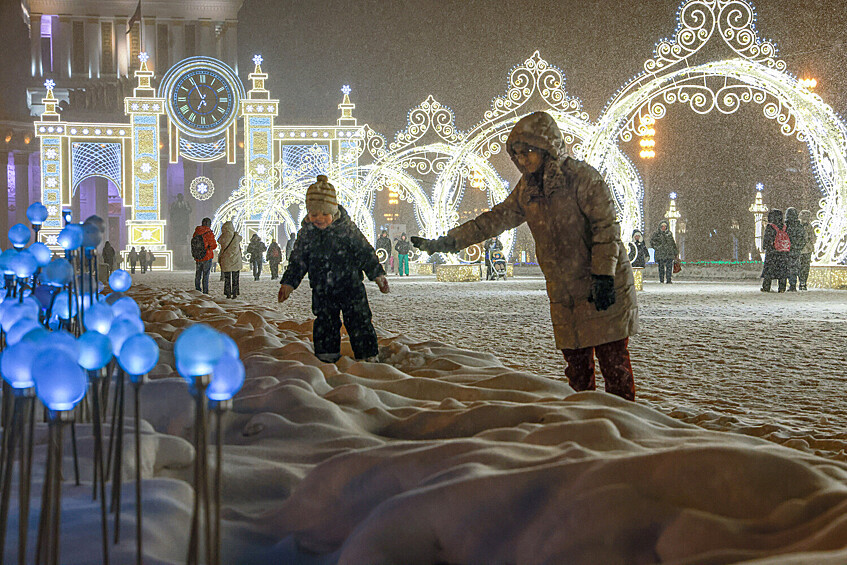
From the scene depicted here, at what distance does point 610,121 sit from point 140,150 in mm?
30149

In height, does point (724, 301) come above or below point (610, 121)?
below

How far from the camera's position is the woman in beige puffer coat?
49.6 feet

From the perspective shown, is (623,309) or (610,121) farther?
(610,121)

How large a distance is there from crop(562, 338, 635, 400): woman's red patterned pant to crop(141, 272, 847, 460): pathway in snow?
0.28m

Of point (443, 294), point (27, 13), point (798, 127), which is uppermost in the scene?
point (27, 13)

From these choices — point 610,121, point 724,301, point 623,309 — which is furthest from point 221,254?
point 623,309

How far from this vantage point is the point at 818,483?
2260 millimetres

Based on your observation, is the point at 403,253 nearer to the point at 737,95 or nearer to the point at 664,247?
the point at 664,247

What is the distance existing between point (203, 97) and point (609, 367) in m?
40.5

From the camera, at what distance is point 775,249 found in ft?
50.3

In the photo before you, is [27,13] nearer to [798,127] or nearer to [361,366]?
[798,127]

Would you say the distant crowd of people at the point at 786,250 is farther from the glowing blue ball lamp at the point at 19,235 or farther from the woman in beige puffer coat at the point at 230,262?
the glowing blue ball lamp at the point at 19,235

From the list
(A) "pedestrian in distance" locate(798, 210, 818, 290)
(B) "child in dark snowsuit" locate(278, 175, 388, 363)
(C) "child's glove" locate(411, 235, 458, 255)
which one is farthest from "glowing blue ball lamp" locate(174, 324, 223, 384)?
(A) "pedestrian in distance" locate(798, 210, 818, 290)

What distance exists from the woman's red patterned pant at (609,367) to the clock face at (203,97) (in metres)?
39.4
